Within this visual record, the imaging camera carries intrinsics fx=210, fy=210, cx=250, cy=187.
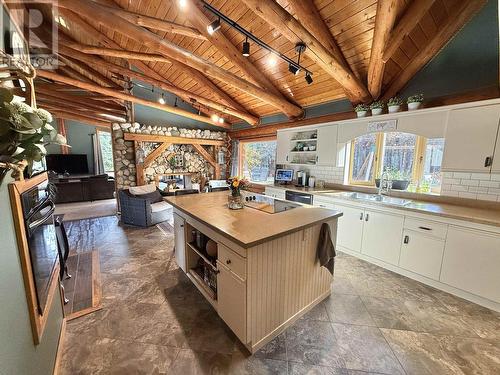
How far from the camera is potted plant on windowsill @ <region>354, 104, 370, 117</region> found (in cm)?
334

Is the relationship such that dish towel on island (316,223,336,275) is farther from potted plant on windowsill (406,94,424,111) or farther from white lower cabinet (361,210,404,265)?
potted plant on windowsill (406,94,424,111)

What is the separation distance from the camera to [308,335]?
182 centimetres

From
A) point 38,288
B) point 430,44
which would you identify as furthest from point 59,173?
point 430,44

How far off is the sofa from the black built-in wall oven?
113 inches

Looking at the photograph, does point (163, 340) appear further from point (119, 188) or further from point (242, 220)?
point (119, 188)

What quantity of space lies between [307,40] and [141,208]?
412 cm

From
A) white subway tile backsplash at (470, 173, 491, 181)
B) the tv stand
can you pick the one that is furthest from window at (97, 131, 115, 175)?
white subway tile backsplash at (470, 173, 491, 181)

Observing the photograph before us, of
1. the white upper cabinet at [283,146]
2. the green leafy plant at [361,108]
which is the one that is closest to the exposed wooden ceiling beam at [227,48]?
the white upper cabinet at [283,146]

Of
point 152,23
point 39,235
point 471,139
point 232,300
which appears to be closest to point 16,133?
point 39,235

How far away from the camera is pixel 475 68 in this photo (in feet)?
8.31

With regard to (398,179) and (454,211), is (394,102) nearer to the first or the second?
(398,179)

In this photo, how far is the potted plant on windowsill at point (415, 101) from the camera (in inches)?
111

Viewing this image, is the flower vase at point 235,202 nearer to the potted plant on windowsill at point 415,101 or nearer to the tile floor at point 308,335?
the tile floor at point 308,335

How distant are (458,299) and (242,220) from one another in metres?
2.56
